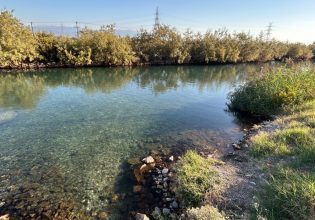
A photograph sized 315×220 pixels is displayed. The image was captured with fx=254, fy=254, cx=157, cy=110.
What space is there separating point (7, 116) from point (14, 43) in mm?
19136

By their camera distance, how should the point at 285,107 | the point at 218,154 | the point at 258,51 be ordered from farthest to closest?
the point at 258,51, the point at 285,107, the point at 218,154

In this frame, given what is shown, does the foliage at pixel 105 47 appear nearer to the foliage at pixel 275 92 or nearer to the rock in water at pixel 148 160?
the foliage at pixel 275 92

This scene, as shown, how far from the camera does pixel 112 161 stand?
28.0ft

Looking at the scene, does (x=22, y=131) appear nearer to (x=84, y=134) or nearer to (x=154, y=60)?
(x=84, y=134)

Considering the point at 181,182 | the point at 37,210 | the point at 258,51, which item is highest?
the point at 258,51

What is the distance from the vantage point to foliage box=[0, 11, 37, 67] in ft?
91.4

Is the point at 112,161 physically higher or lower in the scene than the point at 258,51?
lower

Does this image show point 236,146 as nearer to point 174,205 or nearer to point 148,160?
point 148,160

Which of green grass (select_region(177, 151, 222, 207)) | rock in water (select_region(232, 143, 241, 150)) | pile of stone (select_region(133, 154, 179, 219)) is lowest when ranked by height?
pile of stone (select_region(133, 154, 179, 219))

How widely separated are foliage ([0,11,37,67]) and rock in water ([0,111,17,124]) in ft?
56.8

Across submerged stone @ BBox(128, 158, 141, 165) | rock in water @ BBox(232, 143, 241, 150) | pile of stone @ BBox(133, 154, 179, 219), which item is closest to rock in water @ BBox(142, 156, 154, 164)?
pile of stone @ BBox(133, 154, 179, 219)

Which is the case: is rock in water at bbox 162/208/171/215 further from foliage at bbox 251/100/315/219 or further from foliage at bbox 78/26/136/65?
foliage at bbox 78/26/136/65

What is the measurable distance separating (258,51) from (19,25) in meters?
41.0

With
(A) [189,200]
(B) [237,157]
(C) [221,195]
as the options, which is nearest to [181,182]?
(A) [189,200]
